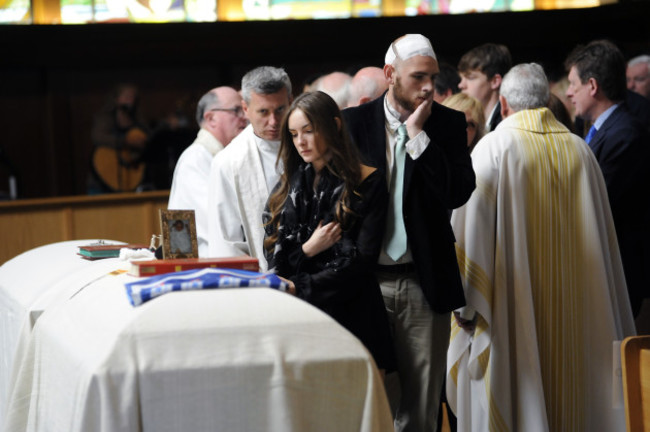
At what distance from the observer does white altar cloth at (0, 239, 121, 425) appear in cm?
321

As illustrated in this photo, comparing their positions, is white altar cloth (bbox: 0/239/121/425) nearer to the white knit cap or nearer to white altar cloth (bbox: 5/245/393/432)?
white altar cloth (bbox: 5/245/393/432)

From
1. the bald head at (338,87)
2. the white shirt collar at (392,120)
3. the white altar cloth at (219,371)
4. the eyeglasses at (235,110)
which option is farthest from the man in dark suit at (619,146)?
the white altar cloth at (219,371)

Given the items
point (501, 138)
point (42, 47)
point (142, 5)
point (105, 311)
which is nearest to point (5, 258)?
point (42, 47)

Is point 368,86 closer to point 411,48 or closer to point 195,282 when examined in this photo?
point 411,48

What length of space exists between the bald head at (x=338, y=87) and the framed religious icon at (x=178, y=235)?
2.60m

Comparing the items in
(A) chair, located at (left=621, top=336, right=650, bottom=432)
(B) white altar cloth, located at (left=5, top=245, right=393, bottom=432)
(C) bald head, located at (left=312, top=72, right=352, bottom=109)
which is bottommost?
(A) chair, located at (left=621, top=336, right=650, bottom=432)

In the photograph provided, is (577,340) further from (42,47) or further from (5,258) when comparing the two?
(42,47)

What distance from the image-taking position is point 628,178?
480cm

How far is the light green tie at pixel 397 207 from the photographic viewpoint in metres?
3.48

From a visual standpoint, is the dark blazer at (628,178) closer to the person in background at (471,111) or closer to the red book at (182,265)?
the person in background at (471,111)

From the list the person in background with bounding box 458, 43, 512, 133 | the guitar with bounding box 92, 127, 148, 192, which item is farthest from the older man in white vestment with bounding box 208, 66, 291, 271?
the guitar with bounding box 92, 127, 148, 192

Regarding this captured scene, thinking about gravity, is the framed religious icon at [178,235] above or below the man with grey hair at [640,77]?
below

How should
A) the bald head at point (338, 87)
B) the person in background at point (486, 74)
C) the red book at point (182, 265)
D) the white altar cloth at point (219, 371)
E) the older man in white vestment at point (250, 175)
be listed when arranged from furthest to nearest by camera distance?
the person in background at point (486, 74) < the bald head at point (338, 87) < the older man in white vestment at point (250, 175) < the red book at point (182, 265) < the white altar cloth at point (219, 371)

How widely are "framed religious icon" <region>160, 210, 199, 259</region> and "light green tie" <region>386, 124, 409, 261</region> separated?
0.81 metres
